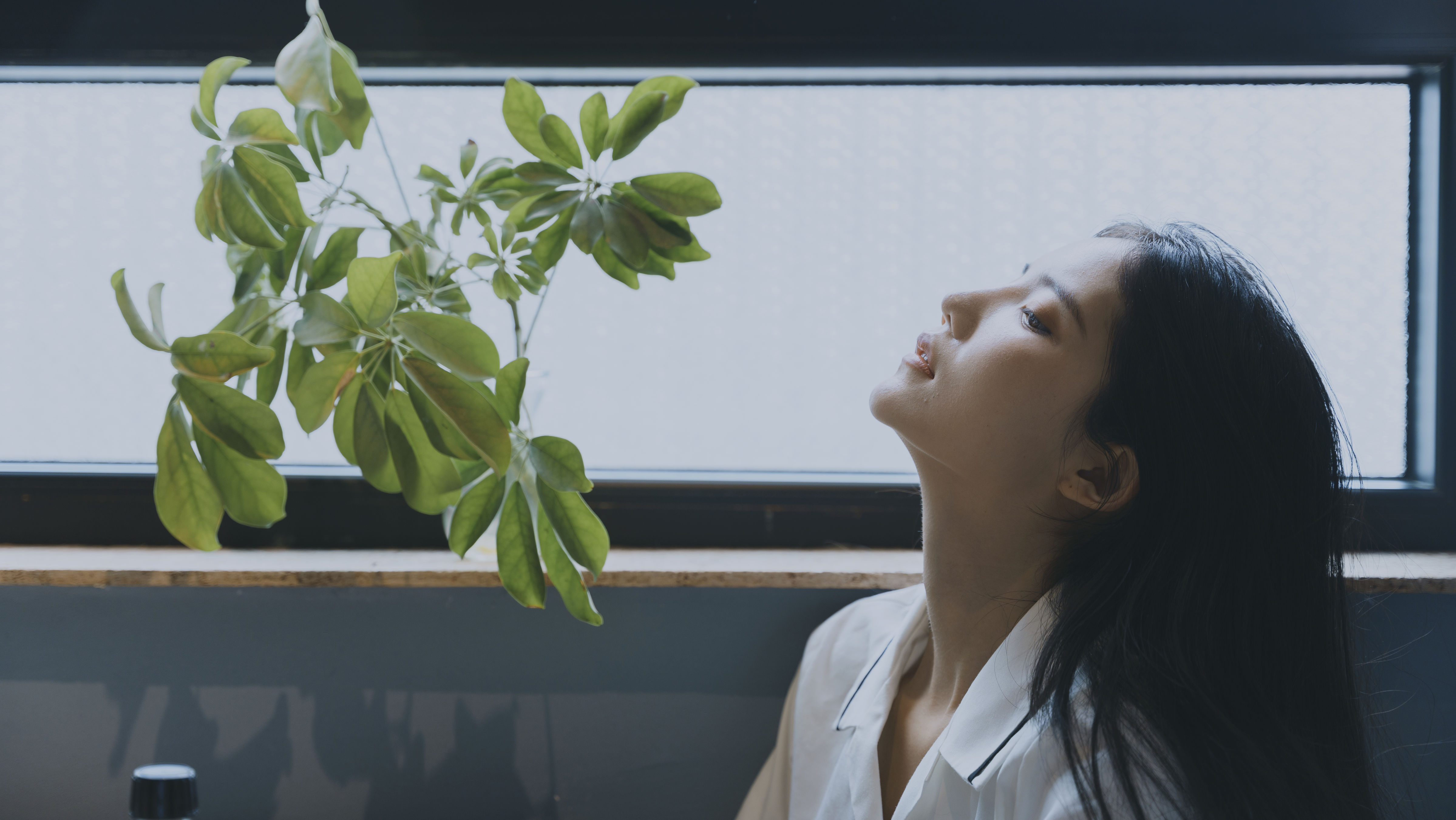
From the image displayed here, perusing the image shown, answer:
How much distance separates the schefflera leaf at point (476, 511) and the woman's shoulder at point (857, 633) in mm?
433

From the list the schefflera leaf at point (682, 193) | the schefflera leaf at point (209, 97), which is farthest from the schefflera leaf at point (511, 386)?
→ the schefflera leaf at point (209, 97)

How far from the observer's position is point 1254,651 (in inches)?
27.6

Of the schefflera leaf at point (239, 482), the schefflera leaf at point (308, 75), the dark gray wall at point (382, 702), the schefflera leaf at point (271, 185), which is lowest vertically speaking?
the dark gray wall at point (382, 702)

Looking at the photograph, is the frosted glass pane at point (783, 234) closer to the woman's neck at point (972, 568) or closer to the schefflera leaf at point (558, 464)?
the woman's neck at point (972, 568)

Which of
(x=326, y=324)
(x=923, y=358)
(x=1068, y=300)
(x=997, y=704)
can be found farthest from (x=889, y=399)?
(x=326, y=324)

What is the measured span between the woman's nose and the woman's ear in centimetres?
15

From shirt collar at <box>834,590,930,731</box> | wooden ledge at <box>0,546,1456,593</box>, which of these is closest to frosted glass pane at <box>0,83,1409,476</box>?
A: wooden ledge at <box>0,546,1456,593</box>

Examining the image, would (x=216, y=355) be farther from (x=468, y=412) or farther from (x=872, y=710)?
(x=872, y=710)

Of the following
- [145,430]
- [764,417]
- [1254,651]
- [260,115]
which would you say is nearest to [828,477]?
[764,417]

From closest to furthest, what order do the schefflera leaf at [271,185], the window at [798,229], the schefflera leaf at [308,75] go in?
1. the schefflera leaf at [308,75]
2. the schefflera leaf at [271,185]
3. the window at [798,229]

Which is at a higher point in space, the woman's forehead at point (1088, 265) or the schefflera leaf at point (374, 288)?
the woman's forehead at point (1088, 265)

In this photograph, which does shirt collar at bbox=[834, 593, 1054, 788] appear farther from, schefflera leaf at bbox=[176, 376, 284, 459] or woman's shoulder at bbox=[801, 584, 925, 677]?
schefflera leaf at bbox=[176, 376, 284, 459]

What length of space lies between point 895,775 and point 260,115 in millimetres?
864

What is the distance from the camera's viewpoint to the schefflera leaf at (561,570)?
678mm
